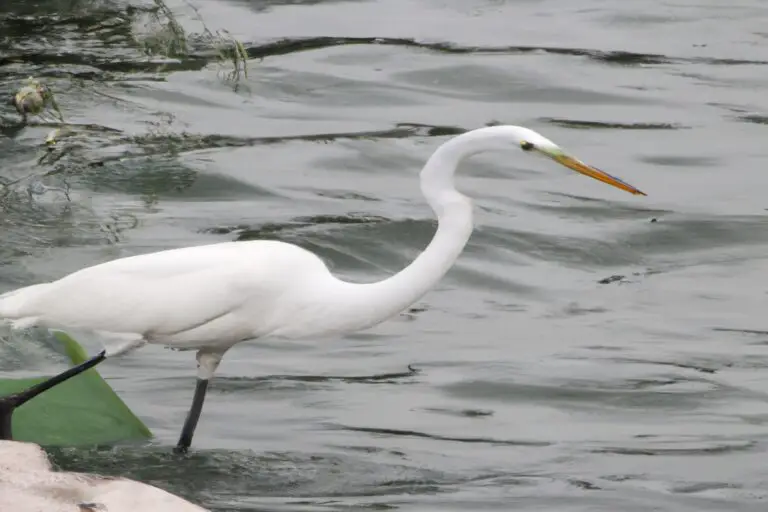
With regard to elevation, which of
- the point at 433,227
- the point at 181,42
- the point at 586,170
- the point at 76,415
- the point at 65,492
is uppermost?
the point at 586,170

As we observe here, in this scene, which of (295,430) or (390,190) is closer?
(295,430)

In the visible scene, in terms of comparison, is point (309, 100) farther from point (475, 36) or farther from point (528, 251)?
point (528, 251)

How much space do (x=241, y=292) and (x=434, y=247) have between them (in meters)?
0.72

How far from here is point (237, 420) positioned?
6.99 metres

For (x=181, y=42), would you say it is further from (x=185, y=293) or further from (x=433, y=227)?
(x=185, y=293)

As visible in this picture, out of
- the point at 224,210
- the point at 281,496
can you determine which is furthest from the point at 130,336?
the point at 224,210

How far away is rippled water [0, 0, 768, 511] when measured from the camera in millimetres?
6508

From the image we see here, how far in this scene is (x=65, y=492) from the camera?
4477mm

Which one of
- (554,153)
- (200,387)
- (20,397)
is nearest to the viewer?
(554,153)

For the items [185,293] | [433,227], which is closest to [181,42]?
[433,227]

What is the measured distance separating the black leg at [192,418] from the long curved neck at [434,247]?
792 millimetres

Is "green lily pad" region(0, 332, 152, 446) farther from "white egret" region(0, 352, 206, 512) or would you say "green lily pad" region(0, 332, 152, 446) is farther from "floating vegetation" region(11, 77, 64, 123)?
"floating vegetation" region(11, 77, 64, 123)

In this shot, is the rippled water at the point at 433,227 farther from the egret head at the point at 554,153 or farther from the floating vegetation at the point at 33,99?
the egret head at the point at 554,153

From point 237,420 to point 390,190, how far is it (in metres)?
3.71
